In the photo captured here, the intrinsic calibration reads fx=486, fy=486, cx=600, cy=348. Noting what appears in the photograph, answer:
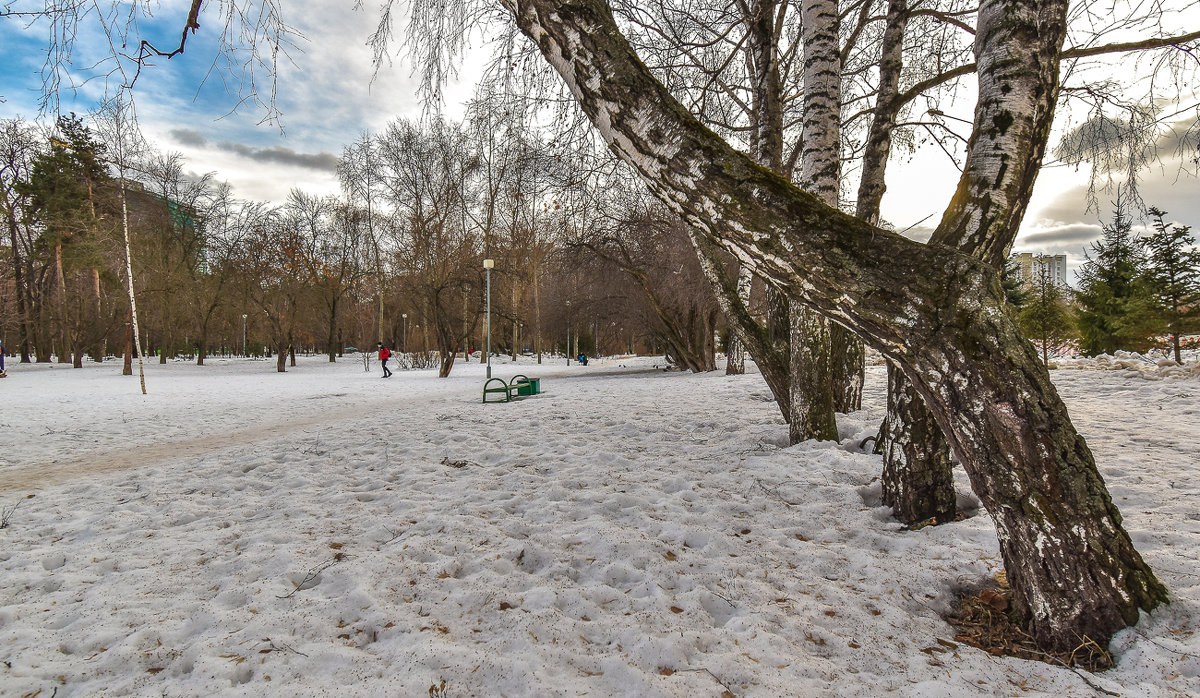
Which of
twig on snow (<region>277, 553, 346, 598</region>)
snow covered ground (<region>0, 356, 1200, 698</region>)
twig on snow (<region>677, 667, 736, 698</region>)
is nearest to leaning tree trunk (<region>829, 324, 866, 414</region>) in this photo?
snow covered ground (<region>0, 356, 1200, 698</region>)

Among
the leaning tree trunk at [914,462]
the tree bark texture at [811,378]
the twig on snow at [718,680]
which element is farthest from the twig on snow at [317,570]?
the tree bark texture at [811,378]

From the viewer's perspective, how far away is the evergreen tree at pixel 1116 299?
1514 centimetres

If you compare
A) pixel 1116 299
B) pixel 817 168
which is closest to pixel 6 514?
pixel 817 168

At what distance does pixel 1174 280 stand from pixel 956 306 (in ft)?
67.1

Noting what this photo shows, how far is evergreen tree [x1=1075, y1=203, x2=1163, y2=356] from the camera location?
15141 millimetres

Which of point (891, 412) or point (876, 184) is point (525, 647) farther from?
point (876, 184)

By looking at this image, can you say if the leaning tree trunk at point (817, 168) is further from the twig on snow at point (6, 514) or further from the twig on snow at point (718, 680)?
the twig on snow at point (6, 514)

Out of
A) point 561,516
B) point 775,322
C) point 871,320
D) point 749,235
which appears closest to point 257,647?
point 561,516

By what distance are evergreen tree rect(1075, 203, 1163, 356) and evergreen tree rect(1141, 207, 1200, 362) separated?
280mm

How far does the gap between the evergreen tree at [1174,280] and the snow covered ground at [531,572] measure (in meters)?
12.9

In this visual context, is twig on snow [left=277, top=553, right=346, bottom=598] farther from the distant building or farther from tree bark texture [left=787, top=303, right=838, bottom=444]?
the distant building

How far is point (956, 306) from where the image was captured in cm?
184

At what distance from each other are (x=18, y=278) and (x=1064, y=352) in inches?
1950

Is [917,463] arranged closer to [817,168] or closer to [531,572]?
[531,572]
